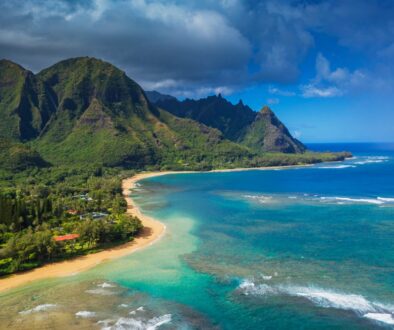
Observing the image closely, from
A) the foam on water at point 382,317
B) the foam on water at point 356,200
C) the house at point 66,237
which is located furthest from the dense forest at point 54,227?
the foam on water at point 356,200

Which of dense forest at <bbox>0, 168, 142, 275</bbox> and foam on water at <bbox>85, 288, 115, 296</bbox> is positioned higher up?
dense forest at <bbox>0, 168, 142, 275</bbox>

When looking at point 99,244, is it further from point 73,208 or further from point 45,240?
point 73,208

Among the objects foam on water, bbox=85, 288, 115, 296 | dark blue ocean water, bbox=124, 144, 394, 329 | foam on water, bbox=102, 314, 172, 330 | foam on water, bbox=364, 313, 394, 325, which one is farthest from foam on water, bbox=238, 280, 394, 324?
foam on water, bbox=85, 288, 115, 296

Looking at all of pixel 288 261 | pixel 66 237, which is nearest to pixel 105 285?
pixel 66 237

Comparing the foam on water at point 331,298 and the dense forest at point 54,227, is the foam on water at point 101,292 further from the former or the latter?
the foam on water at point 331,298

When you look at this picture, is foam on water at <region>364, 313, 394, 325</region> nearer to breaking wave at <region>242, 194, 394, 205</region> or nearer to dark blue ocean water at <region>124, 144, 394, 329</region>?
dark blue ocean water at <region>124, 144, 394, 329</region>

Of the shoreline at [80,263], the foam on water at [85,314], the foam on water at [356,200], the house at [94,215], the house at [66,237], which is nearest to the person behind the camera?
the foam on water at [85,314]
